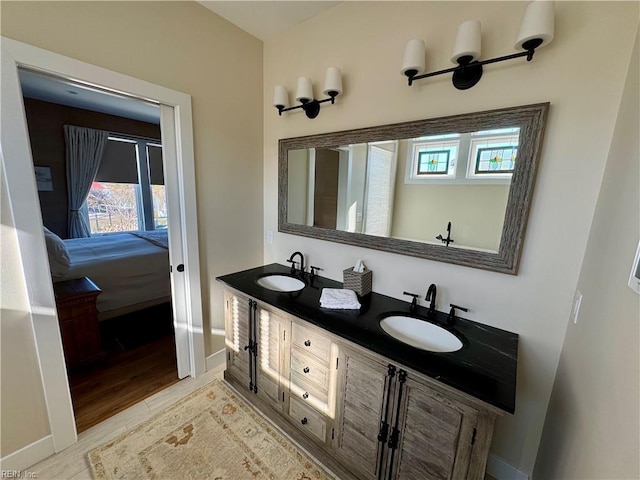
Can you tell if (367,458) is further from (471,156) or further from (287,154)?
(287,154)

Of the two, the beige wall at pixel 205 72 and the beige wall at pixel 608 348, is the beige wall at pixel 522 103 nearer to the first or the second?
the beige wall at pixel 608 348

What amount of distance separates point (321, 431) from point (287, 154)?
1.93 m

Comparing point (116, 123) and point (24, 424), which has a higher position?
point (116, 123)

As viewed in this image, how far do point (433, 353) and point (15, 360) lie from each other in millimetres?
2081

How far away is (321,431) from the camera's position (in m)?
1.49

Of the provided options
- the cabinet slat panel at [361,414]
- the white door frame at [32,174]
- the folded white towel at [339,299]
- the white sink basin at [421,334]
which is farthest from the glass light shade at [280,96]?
the cabinet slat panel at [361,414]

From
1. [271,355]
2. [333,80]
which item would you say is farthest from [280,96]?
[271,355]

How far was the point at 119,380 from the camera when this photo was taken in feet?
6.82

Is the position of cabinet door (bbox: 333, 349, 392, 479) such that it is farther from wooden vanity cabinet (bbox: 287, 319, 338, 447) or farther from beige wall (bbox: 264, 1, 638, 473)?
beige wall (bbox: 264, 1, 638, 473)

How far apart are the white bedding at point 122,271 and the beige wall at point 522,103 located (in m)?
2.44

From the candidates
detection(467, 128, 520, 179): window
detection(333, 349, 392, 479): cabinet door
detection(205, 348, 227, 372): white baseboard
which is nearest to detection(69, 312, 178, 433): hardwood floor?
detection(205, 348, 227, 372): white baseboard

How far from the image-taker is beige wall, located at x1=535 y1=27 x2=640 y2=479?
0.67 meters

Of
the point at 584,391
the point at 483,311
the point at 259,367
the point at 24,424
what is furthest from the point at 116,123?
the point at 584,391

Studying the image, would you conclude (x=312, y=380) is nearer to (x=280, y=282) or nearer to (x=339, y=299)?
(x=339, y=299)
